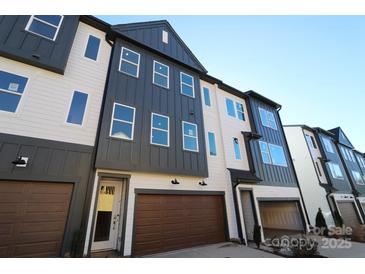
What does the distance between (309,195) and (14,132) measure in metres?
19.4

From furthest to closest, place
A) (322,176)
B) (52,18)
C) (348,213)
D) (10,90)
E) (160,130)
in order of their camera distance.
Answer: (322,176) < (348,213) < (160,130) < (52,18) < (10,90)

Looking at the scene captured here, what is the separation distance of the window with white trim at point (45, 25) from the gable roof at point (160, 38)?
2.28 metres

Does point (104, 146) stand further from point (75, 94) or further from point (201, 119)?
point (201, 119)

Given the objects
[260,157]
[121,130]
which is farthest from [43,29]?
[260,157]

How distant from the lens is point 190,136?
8.82m

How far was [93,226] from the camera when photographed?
5.46 metres

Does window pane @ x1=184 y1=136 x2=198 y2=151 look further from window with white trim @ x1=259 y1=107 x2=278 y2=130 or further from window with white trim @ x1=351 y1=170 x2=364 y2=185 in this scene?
window with white trim @ x1=351 y1=170 x2=364 y2=185

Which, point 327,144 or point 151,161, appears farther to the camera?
point 327,144

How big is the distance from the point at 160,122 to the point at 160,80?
2537 mm

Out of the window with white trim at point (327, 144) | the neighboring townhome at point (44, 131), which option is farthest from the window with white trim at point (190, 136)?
the window with white trim at point (327, 144)

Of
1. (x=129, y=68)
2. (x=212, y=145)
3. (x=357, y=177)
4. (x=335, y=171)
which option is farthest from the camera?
(x=357, y=177)

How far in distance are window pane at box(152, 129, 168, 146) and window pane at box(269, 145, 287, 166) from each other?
8.54 meters

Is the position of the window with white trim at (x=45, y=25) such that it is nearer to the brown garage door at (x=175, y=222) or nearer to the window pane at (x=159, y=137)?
the window pane at (x=159, y=137)

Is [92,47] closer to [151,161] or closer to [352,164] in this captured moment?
[151,161]
